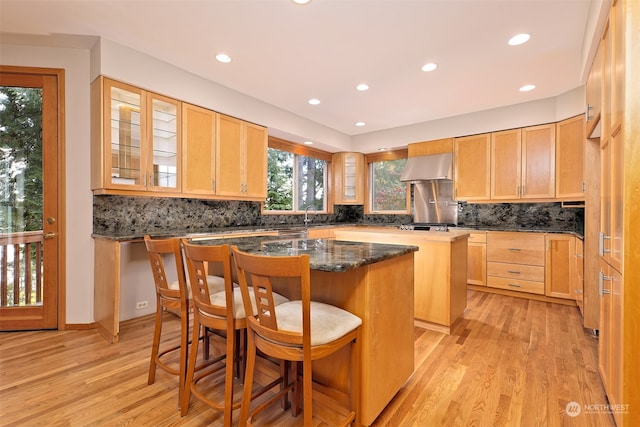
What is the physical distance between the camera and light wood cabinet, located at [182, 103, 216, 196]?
128 inches

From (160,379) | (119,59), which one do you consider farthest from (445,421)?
(119,59)

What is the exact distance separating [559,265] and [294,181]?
4139 mm

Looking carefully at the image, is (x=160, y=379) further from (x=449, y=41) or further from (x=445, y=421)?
(x=449, y=41)

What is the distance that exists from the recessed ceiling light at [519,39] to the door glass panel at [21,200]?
4.44 metres

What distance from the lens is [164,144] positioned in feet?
10.2

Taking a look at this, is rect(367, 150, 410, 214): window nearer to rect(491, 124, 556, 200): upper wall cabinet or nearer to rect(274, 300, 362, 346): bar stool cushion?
rect(491, 124, 556, 200): upper wall cabinet

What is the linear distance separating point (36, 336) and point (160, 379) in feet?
5.31

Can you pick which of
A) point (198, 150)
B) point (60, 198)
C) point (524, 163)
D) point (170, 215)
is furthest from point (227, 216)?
point (524, 163)

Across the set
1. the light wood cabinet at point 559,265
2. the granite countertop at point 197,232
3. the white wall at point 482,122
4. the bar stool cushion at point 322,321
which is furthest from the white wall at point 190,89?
the light wood cabinet at point 559,265

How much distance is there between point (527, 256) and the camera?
384 centimetres

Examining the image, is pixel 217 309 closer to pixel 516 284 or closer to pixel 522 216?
pixel 516 284

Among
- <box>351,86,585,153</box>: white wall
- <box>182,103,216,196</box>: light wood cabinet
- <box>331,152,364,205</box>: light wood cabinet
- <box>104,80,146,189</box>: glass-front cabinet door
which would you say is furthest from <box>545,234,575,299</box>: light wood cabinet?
<box>104,80,146,189</box>: glass-front cabinet door

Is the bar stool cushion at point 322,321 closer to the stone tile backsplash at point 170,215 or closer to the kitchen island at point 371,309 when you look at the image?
the kitchen island at point 371,309

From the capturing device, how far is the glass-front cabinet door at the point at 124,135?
2.67 meters
